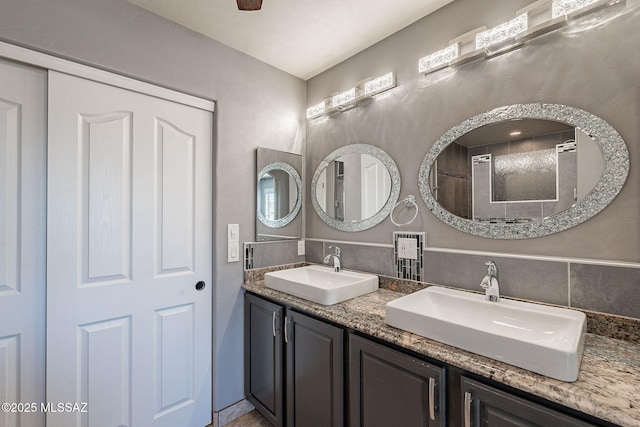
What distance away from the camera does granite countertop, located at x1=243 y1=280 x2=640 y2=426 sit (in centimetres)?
71

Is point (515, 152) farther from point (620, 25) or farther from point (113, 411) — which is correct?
point (113, 411)

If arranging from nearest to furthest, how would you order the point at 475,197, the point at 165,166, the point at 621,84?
the point at 621,84 → the point at 475,197 → the point at 165,166

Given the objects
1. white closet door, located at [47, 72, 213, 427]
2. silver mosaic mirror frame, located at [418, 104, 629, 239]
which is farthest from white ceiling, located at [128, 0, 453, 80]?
silver mosaic mirror frame, located at [418, 104, 629, 239]

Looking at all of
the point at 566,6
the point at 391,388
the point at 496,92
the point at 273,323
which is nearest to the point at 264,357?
the point at 273,323

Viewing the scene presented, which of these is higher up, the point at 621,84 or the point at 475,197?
the point at 621,84

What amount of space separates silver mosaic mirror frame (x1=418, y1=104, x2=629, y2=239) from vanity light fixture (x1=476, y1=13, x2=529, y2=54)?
0.95 feet

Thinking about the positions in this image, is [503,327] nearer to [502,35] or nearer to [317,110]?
[502,35]

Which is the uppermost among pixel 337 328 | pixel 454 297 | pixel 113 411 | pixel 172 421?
pixel 454 297

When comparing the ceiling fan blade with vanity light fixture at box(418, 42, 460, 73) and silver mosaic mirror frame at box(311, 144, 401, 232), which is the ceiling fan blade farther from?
silver mosaic mirror frame at box(311, 144, 401, 232)

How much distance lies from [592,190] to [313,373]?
1.49 meters

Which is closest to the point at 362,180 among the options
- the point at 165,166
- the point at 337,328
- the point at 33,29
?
the point at 337,328

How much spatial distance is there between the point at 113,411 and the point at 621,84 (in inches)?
109

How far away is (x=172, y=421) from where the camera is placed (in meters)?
1.70

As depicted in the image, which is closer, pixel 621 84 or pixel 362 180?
pixel 621 84
